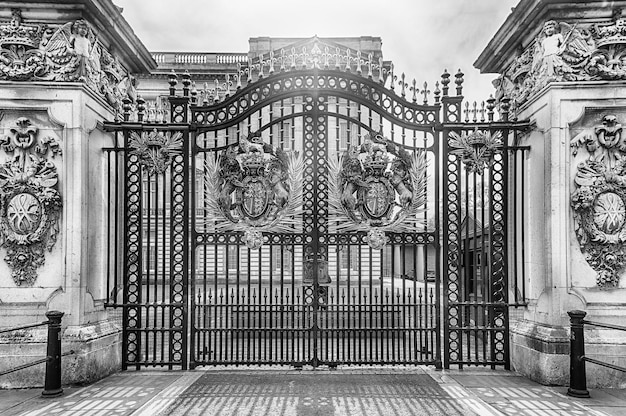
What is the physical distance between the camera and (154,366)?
7.69m

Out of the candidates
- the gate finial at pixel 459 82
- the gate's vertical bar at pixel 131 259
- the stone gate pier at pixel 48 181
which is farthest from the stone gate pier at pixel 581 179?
the stone gate pier at pixel 48 181

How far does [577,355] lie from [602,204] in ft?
7.30

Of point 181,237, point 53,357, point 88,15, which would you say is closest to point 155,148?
point 181,237

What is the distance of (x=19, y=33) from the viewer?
700cm

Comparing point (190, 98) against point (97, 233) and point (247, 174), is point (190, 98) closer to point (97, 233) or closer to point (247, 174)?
point (247, 174)

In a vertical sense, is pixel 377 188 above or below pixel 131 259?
above

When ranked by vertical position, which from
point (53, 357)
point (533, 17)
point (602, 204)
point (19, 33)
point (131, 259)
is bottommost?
point (53, 357)

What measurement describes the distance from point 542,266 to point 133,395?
6215 millimetres

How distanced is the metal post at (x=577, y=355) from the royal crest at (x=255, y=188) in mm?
4255

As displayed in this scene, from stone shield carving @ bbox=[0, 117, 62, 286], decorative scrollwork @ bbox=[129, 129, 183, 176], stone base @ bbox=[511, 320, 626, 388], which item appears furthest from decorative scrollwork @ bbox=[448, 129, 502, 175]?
stone shield carving @ bbox=[0, 117, 62, 286]

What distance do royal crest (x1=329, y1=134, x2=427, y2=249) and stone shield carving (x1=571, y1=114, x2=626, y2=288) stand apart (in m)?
2.30

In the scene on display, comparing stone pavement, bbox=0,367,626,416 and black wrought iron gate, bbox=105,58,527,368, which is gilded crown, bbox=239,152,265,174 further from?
stone pavement, bbox=0,367,626,416

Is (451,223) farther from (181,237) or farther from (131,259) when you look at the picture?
(131,259)

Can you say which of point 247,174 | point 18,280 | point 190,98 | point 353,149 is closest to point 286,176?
point 247,174
